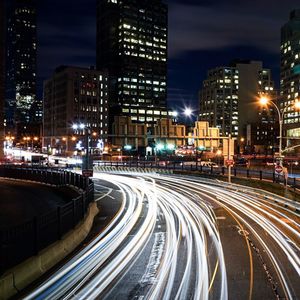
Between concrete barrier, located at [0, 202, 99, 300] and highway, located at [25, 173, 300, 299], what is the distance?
1.55 ft

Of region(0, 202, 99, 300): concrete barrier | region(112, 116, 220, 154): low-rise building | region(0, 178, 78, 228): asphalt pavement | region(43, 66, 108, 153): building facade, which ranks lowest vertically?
region(0, 178, 78, 228): asphalt pavement

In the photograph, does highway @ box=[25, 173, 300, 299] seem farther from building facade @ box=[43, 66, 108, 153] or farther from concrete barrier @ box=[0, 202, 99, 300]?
building facade @ box=[43, 66, 108, 153]

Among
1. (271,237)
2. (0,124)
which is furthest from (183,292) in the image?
(0,124)

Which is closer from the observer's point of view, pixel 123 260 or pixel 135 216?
pixel 123 260

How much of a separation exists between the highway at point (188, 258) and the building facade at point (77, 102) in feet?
504

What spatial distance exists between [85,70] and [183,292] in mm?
178128

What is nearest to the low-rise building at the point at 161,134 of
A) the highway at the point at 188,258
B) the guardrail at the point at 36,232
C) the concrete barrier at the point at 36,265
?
the highway at the point at 188,258

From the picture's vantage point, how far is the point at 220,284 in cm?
1219

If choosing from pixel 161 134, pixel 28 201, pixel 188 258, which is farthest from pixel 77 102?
pixel 188 258

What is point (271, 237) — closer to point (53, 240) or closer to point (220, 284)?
point (220, 284)

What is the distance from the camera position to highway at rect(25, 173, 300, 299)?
11.7 meters

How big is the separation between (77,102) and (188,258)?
17246cm

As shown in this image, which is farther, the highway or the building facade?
the building facade

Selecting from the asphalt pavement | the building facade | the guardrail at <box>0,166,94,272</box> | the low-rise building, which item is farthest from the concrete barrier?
the building facade
